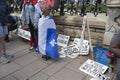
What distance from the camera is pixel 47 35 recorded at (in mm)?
4457

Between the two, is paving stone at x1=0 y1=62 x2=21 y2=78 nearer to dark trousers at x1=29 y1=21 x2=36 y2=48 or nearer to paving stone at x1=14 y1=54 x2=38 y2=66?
paving stone at x1=14 y1=54 x2=38 y2=66

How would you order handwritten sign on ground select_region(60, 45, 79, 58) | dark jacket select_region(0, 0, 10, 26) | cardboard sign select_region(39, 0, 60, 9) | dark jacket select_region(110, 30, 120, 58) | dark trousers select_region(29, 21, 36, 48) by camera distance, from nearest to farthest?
dark jacket select_region(110, 30, 120, 58) → dark jacket select_region(0, 0, 10, 26) → handwritten sign on ground select_region(60, 45, 79, 58) → cardboard sign select_region(39, 0, 60, 9) → dark trousers select_region(29, 21, 36, 48)

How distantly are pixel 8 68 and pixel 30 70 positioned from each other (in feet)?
2.01

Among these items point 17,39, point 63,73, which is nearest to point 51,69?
point 63,73

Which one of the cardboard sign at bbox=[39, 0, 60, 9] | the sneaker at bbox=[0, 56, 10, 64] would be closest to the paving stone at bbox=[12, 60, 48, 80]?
the sneaker at bbox=[0, 56, 10, 64]

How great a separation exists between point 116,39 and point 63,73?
6.77 ft

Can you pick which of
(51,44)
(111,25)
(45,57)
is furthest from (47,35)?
(111,25)

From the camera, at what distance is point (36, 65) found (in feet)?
14.3

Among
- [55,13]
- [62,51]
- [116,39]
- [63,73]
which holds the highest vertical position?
[55,13]

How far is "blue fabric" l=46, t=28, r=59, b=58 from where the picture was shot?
14.3ft

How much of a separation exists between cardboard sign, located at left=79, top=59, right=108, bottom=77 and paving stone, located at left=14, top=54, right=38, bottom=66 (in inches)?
57.5

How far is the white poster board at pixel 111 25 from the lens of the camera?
3964mm

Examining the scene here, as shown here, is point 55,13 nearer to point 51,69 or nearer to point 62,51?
point 62,51

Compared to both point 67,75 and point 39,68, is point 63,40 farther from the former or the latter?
point 67,75
